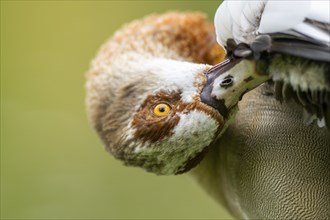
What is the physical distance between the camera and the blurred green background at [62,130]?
4.00 m

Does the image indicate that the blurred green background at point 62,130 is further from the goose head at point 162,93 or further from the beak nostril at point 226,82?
the beak nostril at point 226,82

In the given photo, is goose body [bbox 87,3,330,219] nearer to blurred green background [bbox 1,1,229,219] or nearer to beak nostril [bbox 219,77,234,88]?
beak nostril [bbox 219,77,234,88]

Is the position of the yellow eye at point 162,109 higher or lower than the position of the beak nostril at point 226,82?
lower

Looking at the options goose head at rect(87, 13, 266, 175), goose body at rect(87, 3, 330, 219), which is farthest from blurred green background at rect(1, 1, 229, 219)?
goose body at rect(87, 3, 330, 219)

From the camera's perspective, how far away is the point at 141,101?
1.93 m

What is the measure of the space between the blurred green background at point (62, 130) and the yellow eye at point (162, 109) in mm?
2115

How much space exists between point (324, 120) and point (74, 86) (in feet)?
9.11

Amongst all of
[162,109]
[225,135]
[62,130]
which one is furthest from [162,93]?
[62,130]

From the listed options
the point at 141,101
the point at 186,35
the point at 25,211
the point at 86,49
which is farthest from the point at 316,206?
the point at 86,49

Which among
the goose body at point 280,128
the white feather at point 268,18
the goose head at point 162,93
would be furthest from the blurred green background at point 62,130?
the white feather at point 268,18

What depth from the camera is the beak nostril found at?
1708mm

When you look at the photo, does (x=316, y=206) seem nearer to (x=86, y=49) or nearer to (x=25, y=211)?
(x=25, y=211)

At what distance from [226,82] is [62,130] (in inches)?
105

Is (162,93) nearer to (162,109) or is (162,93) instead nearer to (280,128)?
(162,109)
